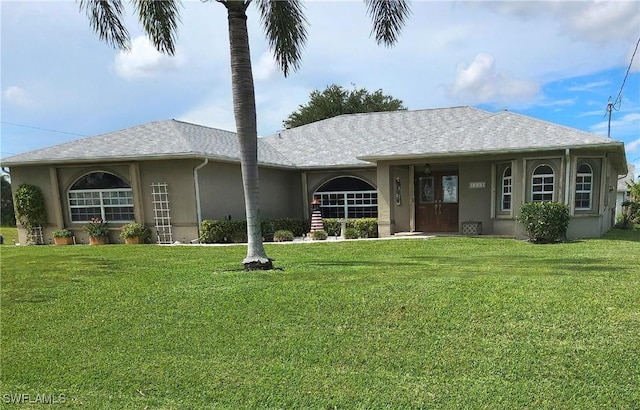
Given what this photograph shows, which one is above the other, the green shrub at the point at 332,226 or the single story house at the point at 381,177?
the single story house at the point at 381,177

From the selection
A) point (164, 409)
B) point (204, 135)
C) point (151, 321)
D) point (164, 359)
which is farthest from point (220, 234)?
point (164, 409)

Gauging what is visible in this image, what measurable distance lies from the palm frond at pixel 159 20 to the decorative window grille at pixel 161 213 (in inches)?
251

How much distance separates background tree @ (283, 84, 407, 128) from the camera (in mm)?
39062

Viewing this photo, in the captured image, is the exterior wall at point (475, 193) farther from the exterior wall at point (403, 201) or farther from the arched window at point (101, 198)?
the arched window at point (101, 198)

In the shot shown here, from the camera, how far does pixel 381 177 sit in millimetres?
14609

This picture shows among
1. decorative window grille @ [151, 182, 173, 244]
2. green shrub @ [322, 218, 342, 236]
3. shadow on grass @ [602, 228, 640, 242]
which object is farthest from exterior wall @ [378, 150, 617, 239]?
decorative window grille @ [151, 182, 173, 244]

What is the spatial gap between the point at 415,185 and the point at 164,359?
12613 millimetres

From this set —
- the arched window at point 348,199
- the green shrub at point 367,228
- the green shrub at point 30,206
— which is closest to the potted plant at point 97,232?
the green shrub at point 30,206

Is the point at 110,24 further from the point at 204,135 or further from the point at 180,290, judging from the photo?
the point at 204,135

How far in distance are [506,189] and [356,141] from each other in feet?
25.3

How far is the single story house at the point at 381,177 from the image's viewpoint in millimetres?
→ 12633

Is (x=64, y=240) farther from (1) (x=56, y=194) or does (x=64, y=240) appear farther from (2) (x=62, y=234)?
(1) (x=56, y=194)

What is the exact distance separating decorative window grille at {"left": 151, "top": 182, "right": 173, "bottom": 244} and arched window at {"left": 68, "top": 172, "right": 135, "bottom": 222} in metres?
1.05

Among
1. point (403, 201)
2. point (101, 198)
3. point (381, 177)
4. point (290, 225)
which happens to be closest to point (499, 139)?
point (403, 201)
